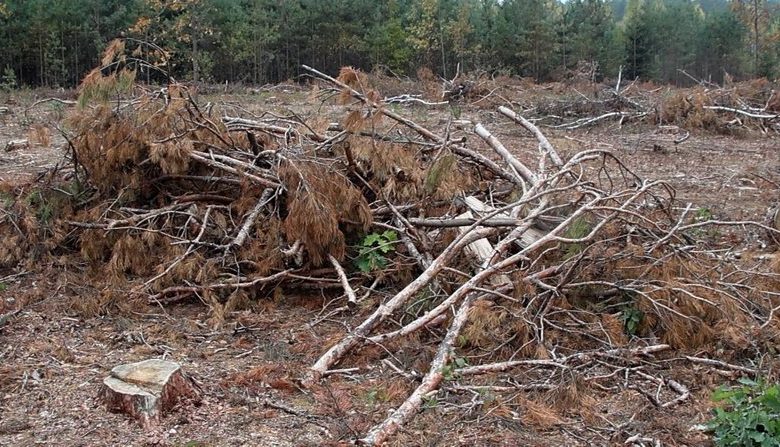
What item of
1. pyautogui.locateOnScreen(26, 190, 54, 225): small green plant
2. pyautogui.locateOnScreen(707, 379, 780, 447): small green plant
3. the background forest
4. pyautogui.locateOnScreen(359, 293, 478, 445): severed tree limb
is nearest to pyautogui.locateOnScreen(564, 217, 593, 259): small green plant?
pyautogui.locateOnScreen(359, 293, 478, 445): severed tree limb

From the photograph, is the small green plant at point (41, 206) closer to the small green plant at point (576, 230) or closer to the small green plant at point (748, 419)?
the small green plant at point (576, 230)

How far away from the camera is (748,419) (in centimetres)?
254

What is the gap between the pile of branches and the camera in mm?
3557

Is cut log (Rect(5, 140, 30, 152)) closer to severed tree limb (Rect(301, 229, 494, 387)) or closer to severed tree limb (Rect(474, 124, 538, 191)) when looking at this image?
severed tree limb (Rect(474, 124, 538, 191))

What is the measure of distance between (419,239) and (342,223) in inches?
19.8

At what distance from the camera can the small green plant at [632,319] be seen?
372 centimetres

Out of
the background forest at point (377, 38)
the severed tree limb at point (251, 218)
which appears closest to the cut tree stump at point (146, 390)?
the severed tree limb at point (251, 218)

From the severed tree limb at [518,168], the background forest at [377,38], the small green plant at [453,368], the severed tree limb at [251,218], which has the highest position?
the background forest at [377,38]

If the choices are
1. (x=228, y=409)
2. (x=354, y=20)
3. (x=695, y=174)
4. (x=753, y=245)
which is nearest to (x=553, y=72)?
(x=354, y=20)

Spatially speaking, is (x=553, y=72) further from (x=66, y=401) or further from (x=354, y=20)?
(x=66, y=401)

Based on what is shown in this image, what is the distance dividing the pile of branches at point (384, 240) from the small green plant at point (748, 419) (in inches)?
14.3

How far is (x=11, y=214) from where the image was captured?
15.8 feet

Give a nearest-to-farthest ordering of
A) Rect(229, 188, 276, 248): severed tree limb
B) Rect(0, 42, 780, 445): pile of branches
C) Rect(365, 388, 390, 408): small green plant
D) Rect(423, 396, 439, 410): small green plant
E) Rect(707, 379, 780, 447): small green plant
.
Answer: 1. Rect(707, 379, 780, 447): small green plant
2. Rect(423, 396, 439, 410): small green plant
3. Rect(365, 388, 390, 408): small green plant
4. Rect(0, 42, 780, 445): pile of branches
5. Rect(229, 188, 276, 248): severed tree limb

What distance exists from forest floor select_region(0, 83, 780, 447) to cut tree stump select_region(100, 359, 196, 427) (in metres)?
0.05
